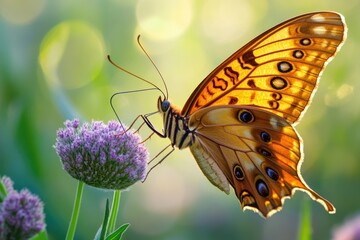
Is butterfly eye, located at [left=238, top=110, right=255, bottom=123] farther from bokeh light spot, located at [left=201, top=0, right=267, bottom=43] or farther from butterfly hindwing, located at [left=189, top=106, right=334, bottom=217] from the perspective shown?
bokeh light spot, located at [left=201, top=0, right=267, bottom=43]

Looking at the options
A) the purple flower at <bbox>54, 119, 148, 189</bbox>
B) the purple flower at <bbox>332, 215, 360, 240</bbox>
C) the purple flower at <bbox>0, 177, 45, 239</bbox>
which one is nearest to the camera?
the purple flower at <bbox>0, 177, 45, 239</bbox>

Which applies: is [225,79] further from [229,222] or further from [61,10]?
[61,10]

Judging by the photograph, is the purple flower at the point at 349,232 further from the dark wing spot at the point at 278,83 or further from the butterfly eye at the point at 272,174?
the dark wing spot at the point at 278,83

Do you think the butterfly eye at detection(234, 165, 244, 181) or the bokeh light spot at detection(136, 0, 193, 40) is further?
the bokeh light spot at detection(136, 0, 193, 40)

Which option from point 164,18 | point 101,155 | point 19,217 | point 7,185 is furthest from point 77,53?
point 19,217

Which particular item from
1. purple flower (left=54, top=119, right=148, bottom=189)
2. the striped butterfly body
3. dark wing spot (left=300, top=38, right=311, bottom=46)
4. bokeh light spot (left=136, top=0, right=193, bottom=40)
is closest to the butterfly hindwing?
the striped butterfly body

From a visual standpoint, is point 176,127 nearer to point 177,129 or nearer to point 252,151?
point 177,129
